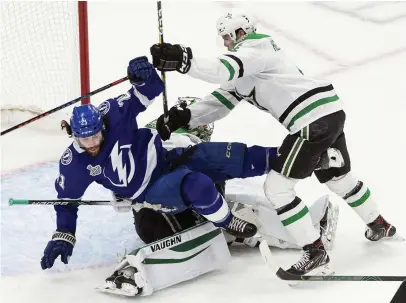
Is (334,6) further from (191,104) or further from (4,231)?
(4,231)

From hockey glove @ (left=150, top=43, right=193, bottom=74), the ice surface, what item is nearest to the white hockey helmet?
hockey glove @ (left=150, top=43, right=193, bottom=74)

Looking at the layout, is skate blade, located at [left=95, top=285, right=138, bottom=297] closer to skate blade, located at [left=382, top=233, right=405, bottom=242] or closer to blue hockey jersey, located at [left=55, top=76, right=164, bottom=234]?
blue hockey jersey, located at [left=55, top=76, right=164, bottom=234]

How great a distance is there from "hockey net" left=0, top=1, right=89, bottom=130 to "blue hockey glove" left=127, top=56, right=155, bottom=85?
1.16 meters

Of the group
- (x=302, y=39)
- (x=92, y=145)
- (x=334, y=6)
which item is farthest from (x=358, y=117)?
(x=92, y=145)

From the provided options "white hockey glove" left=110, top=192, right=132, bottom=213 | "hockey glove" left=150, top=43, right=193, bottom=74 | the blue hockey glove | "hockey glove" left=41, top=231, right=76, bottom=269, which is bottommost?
"hockey glove" left=41, top=231, right=76, bottom=269

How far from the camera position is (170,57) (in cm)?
307

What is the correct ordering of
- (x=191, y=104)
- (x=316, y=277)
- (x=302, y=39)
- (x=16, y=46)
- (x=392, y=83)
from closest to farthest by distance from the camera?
1. (x=316, y=277)
2. (x=191, y=104)
3. (x=16, y=46)
4. (x=392, y=83)
5. (x=302, y=39)

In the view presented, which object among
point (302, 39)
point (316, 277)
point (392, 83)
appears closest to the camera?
point (316, 277)

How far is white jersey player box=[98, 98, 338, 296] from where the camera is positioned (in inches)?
127

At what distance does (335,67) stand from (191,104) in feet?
5.39

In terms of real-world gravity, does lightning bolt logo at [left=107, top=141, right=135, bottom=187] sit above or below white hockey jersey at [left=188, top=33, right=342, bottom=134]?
below

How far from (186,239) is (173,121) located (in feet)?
1.40

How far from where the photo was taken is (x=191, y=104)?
3605 mm

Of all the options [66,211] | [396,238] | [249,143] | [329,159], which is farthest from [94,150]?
[249,143]
